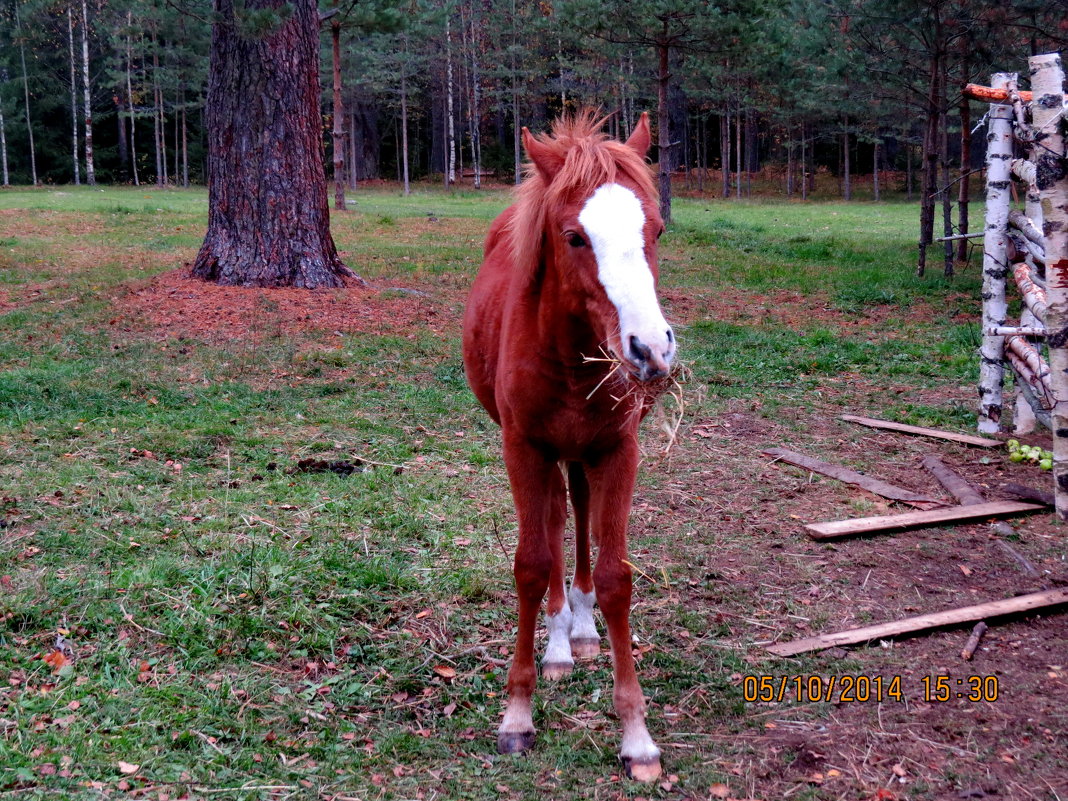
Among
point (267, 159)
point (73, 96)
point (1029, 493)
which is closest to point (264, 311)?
point (267, 159)

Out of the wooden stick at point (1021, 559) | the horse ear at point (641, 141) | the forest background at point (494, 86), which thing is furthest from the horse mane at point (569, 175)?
the forest background at point (494, 86)

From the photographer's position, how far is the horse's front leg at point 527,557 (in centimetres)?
325

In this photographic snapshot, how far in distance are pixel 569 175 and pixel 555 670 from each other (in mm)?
2037

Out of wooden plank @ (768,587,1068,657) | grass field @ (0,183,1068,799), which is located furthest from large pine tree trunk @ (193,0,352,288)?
wooden plank @ (768,587,1068,657)

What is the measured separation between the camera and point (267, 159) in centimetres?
1050

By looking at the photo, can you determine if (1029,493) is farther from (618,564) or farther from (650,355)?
(650,355)

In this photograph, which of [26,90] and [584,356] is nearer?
[584,356]

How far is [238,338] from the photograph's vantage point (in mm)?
9086

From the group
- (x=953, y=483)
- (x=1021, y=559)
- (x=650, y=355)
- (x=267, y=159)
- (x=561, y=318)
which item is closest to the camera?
(x=650, y=355)

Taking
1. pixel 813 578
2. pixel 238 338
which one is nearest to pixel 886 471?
pixel 813 578

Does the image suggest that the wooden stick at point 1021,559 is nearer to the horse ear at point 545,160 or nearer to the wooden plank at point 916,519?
the wooden plank at point 916,519

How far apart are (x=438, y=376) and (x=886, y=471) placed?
4.05 meters

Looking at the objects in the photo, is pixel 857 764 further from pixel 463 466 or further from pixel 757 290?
pixel 757 290

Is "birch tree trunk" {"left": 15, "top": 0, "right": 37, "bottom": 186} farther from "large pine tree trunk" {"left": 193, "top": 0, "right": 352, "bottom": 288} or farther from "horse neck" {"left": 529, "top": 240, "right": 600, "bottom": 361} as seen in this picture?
"horse neck" {"left": 529, "top": 240, "right": 600, "bottom": 361}
